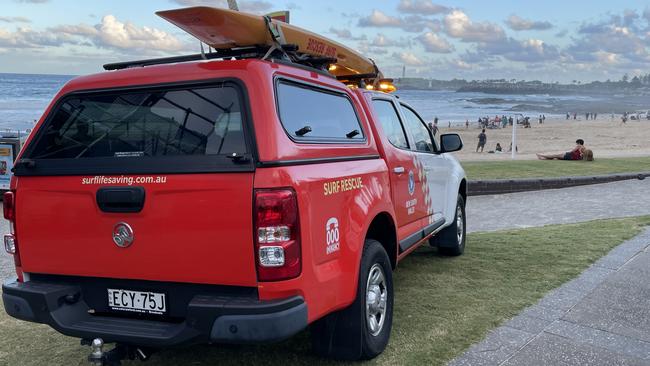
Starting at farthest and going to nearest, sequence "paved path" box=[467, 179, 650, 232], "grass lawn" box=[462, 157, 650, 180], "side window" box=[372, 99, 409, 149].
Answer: "grass lawn" box=[462, 157, 650, 180] → "paved path" box=[467, 179, 650, 232] → "side window" box=[372, 99, 409, 149]

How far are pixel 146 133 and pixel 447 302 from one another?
3.02 metres

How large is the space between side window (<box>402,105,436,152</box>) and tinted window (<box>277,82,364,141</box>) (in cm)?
144

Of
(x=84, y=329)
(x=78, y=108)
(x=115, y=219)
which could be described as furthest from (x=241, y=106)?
(x=84, y=329)

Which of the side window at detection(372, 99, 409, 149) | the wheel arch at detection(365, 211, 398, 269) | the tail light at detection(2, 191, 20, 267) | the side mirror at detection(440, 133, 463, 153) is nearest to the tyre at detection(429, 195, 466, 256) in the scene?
the side mirror at detection(440, 133, 463, 153)

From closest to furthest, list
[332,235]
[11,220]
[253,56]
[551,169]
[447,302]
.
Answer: [332,235], [11,220], [253,56], [447,302], [551,169]

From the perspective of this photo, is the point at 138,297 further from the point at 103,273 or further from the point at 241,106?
the point at 241,106

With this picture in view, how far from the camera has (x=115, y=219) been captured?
3213mm

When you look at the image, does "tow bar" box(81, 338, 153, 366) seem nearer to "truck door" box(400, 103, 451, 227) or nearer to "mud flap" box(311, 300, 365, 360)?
"mud flap" box(311, 300, 365, 360)

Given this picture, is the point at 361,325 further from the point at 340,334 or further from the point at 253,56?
the point at 253,56

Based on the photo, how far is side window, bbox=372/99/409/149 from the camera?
497 centimetres

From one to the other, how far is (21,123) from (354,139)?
37.6 metres

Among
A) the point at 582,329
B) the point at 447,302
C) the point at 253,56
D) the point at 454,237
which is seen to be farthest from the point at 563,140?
the point at 253,56

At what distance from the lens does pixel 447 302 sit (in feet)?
16.9

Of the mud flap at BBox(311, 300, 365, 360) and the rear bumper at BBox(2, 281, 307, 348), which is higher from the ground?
the rear bumper at BBox(2, 281, 307, 348)
